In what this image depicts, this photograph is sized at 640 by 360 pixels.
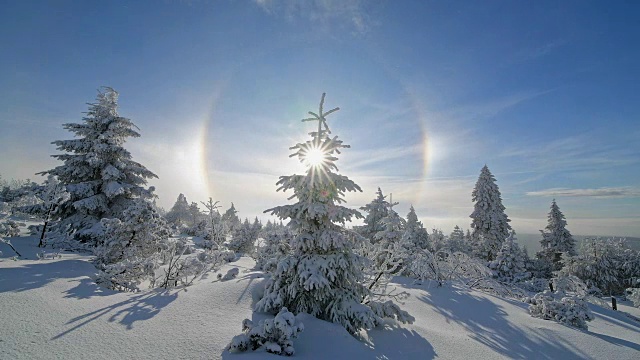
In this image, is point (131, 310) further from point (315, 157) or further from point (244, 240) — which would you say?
point (244, 240)

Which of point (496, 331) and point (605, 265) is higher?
point (605, 265)

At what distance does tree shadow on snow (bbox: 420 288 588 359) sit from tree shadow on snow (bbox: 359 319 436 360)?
1744 millimetres

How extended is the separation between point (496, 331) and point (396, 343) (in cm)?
372

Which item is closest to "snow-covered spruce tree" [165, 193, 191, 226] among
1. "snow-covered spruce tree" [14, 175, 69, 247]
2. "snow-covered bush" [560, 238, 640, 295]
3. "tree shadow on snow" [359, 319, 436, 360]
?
"snow-covered spruce tree" [14, 175, 69, 247]

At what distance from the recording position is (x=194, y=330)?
4867 mm

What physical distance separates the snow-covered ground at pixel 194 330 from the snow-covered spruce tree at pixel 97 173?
4567mm

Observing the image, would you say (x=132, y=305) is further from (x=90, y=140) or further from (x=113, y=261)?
(x=90, y=140)

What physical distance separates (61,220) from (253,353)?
15.2 meters

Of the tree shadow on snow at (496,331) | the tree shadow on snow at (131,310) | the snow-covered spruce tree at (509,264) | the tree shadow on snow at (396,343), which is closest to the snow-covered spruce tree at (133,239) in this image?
the tree shadow on snow at (131,310)

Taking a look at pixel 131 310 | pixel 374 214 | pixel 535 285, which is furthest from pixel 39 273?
pixel 535 285

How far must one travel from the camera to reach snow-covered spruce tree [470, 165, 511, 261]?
32750mm

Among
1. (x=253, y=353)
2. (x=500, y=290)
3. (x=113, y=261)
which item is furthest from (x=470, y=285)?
(x=113, y=261)

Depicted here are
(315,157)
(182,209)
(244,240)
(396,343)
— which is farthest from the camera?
(182,209)

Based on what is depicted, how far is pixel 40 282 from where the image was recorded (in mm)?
6262
